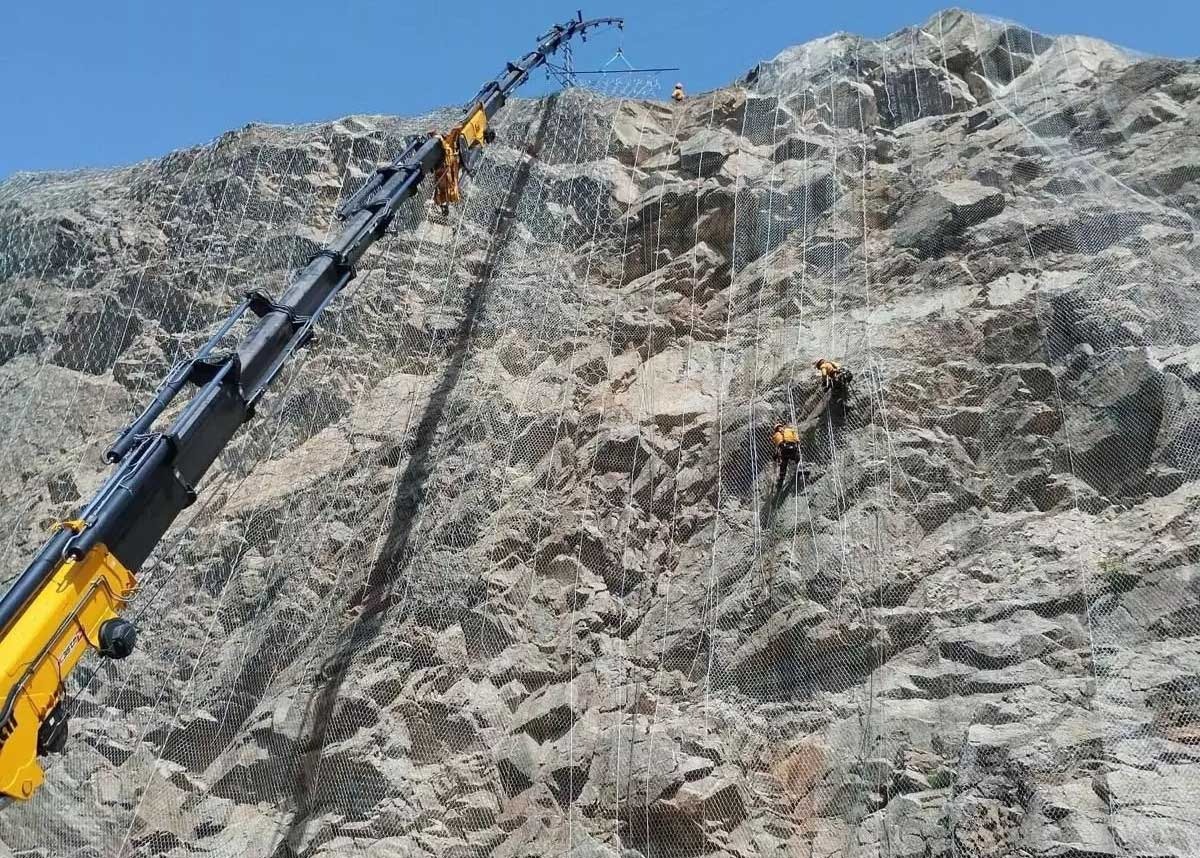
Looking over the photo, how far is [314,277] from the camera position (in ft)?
29.0

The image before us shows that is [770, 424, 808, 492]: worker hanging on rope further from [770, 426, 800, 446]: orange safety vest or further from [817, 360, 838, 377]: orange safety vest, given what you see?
[817, 360, 838, 377]: orange safety vest

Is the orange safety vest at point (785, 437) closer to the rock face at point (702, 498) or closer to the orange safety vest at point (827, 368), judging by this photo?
the rock face at point (702, 498)

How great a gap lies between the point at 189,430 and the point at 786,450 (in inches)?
215

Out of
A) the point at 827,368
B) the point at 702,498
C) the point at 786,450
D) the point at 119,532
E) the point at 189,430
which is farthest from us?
the point at 702,498

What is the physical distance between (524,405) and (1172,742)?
24.4ft

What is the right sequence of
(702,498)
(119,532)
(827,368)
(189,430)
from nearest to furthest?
(119,532), (189,430), (827,368), (702,498)

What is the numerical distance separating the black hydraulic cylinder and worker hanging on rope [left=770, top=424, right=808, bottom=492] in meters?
4.55

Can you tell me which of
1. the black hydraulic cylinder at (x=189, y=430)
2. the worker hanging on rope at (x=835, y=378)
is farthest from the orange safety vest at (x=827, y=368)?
the black hydraulic cylinder at (x=189, y=430)

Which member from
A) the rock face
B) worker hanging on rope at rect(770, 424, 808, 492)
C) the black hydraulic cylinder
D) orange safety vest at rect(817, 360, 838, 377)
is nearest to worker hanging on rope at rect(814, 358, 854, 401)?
orange safety vest at rect(817, 360, 838, 377)

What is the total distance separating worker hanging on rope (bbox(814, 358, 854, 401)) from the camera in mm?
9750

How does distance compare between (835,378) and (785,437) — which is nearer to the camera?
(785,437)

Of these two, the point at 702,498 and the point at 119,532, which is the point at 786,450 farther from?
the point at 119,532

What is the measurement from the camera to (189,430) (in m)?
6.94

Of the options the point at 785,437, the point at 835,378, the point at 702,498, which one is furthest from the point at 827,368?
the point at 702,498
